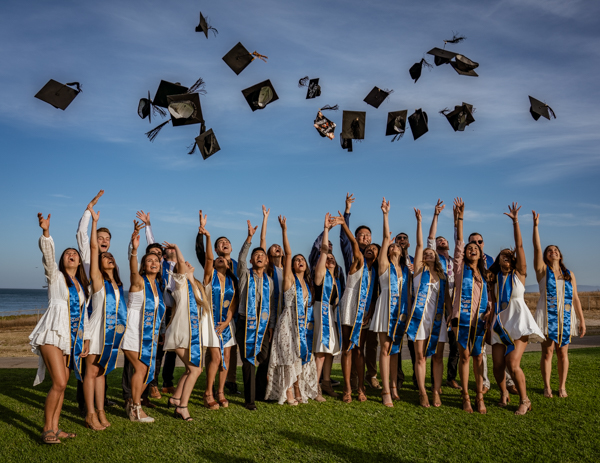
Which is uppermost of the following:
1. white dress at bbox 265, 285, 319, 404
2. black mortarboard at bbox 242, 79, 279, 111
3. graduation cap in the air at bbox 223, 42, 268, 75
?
graduation cap in the air at bbox 223, 42, 268, 75

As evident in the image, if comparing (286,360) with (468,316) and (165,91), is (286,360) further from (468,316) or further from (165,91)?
(165,91)

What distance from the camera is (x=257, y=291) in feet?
21.8

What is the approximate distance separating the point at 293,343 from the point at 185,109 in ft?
11.4

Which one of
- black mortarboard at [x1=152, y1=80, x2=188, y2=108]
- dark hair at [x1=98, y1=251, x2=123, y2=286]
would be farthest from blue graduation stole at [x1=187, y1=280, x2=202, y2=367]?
black mortarboard at [x1=152, y1=80, x2=188, y2=108]

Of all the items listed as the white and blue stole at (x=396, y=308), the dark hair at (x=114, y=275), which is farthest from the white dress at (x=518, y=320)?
the dark hair at (x=114, y=275)

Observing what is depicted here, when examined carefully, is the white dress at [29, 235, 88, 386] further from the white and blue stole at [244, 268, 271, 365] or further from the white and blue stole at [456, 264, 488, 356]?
the white and blue stole at [456, 264, 488, 356]

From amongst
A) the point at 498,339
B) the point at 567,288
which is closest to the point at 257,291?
the point at 498,339

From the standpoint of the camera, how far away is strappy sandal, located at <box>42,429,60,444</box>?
504 centimetres

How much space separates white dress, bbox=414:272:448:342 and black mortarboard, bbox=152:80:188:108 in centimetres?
414

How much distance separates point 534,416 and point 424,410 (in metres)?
1.26

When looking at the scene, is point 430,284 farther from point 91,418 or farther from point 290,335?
point 91,418

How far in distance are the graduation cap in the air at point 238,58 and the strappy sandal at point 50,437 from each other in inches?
204

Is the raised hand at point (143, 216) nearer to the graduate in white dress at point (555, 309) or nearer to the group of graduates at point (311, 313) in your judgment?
the group of graduates at point (311, 313)

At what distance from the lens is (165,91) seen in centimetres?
708
